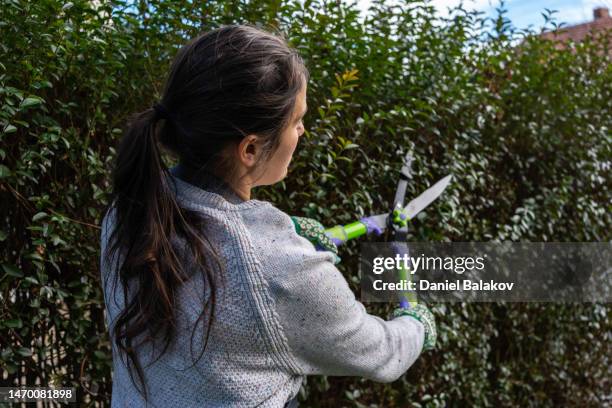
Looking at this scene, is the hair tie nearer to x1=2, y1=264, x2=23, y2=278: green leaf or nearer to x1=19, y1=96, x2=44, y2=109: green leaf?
x1=19, y1=96, x2=44, y2=109: green leaf

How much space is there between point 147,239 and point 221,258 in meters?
0.15

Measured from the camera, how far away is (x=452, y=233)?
9.94 feet

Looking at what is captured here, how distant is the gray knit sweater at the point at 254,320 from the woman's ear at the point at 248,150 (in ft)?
0.23

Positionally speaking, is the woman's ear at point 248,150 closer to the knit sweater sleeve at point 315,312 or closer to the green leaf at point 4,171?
the knit sweater sleeve at point 315,312

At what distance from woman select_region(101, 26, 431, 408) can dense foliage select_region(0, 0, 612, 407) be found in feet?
2.24

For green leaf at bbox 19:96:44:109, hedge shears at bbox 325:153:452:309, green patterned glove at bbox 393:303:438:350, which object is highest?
green leaf at bbox 19:96:44:109

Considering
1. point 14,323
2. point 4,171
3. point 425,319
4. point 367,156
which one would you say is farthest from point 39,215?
point 367,156

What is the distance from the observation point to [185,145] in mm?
1313

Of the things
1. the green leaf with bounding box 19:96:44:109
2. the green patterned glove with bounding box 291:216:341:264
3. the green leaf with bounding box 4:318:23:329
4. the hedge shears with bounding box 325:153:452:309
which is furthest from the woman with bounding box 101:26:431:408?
the green leaf with bounding box 4:318:23:329

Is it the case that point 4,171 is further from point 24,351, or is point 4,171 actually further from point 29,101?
point 24,351

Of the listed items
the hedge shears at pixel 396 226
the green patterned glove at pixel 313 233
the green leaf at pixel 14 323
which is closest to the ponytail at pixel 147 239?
the green patterned glove at pixel 313 233

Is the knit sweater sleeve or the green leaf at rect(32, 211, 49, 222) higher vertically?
the knit sweater sleeve

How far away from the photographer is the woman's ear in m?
1.29

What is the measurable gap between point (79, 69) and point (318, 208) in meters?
0.97
